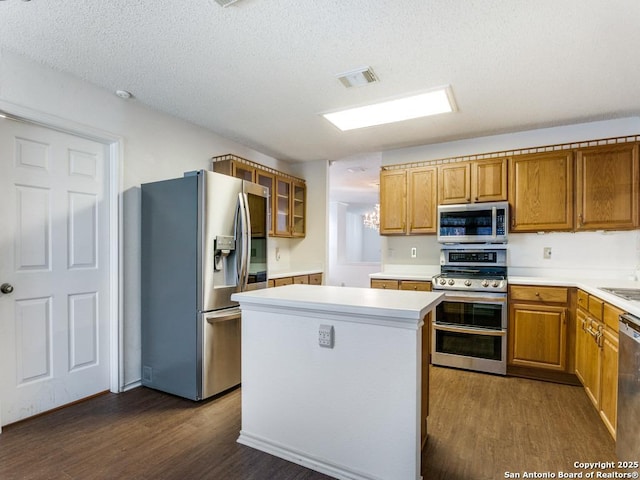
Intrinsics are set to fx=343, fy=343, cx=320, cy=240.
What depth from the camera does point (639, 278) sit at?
320 cm

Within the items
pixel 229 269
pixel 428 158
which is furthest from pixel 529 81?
pixel 229 269

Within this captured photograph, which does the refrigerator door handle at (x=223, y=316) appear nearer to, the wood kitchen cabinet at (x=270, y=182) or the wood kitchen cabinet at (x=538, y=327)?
the wood kitchen cabinet at (x=270, y=182)

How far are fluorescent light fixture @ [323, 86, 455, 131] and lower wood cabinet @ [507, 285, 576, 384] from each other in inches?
73.0

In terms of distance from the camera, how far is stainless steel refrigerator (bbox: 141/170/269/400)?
2.68 meters

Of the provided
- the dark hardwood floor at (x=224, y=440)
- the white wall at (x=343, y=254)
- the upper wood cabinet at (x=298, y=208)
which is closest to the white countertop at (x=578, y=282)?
the dark hardwood floor at (x=224, y=440)

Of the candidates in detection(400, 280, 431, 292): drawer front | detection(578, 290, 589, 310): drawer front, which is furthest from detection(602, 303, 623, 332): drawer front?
detection(400, 280, 431, 292): drawer front

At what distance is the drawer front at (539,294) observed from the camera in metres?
3.08

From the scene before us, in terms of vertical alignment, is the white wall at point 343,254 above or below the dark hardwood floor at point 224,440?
above

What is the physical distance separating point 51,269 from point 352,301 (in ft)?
7.44

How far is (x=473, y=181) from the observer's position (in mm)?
3768

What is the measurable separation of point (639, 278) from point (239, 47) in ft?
13.0

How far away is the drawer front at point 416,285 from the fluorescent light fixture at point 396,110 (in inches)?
67.4

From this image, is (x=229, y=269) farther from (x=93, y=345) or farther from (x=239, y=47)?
(x=239, y=47)

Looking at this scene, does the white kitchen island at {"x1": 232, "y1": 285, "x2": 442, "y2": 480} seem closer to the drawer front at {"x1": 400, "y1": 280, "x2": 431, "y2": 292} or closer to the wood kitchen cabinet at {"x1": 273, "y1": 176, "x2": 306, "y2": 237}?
the drawer front at {"x1": 400, "y1": 280, "x2": 431, "y2": 292}
